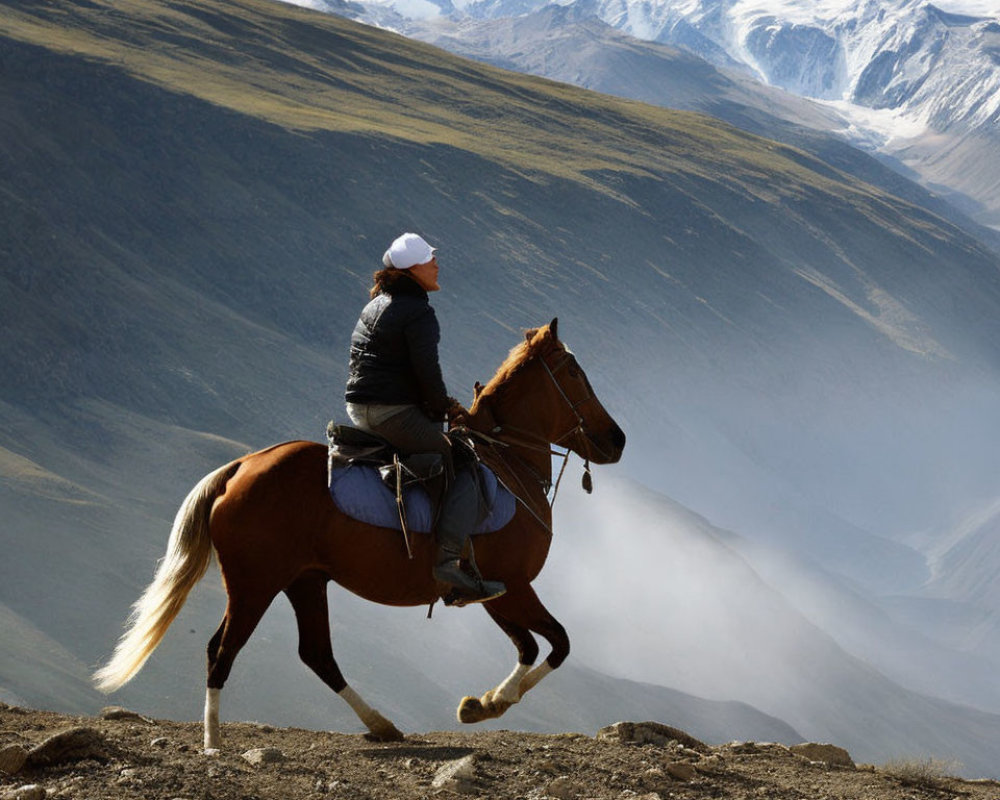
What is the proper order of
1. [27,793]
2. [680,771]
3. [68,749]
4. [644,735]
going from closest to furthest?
1. [27,793]
2. [68,749]
3. [680,771]
4. [644,735]

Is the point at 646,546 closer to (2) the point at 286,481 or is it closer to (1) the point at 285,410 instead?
(1) the point at 285,410

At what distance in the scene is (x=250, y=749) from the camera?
33.2ft

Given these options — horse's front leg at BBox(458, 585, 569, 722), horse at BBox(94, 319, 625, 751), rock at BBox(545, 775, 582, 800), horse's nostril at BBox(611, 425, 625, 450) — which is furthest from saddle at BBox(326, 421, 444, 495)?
rock at BBox(545, 775, 582, 800)

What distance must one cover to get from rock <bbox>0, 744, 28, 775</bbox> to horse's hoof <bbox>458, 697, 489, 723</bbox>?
343 centimetres

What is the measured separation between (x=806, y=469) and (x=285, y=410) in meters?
43.9

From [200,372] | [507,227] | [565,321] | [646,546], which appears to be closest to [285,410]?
[200,372]

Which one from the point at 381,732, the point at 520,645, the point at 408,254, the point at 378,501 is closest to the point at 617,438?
the point at 520,645

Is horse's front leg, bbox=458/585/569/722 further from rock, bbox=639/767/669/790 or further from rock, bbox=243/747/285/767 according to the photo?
rock, bbox=243/747/285/767

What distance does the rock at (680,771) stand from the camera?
33.0 ft

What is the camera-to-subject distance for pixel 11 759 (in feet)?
28.8

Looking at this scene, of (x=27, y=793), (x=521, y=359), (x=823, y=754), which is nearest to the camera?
(x=27, y=793)

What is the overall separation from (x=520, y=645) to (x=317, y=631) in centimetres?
166

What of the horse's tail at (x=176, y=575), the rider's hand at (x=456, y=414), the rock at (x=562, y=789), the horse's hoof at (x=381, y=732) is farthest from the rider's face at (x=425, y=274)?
the rock at (x=562, y=789)

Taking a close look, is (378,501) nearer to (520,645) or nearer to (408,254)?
(520,645)
